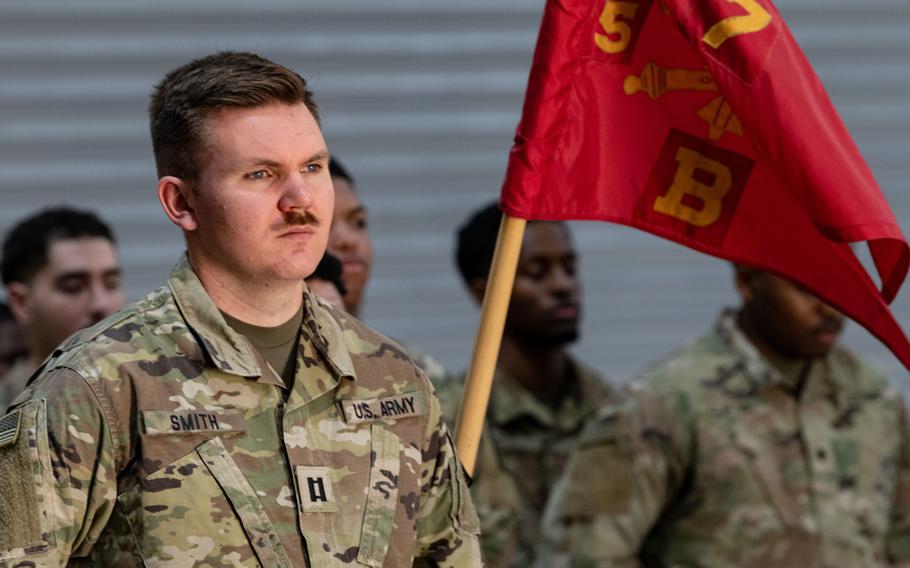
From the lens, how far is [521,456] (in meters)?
6.55

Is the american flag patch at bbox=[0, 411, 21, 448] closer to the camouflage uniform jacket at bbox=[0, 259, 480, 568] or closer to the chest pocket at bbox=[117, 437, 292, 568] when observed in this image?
the camouflage uniform jacket at bbox=[0, 259, 480, 568]

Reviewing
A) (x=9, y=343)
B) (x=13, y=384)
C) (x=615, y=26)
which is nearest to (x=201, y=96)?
(x=615, y=26)

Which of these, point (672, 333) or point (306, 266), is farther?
point (672, 333)

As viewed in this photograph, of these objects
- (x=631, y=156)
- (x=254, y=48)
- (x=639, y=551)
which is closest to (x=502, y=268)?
(x=631, y=156)

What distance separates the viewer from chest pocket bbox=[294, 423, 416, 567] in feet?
9.51

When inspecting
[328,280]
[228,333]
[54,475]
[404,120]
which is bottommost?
[404,120]

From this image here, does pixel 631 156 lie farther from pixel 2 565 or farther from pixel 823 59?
pixel 823 59

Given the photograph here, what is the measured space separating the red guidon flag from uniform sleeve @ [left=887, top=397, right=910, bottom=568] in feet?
7.34

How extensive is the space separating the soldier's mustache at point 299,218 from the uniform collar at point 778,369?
3.25 meters

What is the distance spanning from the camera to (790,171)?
368 cm

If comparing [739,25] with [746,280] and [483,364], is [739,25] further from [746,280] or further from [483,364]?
[746,280]

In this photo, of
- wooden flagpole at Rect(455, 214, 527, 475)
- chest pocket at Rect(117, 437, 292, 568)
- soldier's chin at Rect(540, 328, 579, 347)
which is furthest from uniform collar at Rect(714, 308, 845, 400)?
chest pocket at Rect(117, 437, 292, 568)

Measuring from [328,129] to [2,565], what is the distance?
646 cm

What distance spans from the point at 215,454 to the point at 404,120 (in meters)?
6.58
